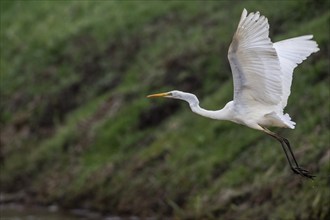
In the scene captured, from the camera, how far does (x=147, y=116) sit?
19.9 m

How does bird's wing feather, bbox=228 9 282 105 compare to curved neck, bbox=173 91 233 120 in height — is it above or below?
above

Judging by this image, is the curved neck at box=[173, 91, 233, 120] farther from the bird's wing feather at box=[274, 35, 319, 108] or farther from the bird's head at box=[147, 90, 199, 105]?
the bird's wing feather at box=[274, 35, 319, 108]

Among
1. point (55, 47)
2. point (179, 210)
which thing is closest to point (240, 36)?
point (179, 210)

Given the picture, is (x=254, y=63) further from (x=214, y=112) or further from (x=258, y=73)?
(x=214, y=112)

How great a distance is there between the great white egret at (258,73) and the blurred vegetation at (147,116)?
2.84 meters

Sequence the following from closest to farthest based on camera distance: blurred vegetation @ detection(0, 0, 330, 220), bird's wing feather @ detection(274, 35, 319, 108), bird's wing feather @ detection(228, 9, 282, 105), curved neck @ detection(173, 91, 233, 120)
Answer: bird's wing feather @ detection(228, 9, 282, 105) → curved neck @ detection(173, 91, 233, 120) → bird's wing feather @ detection(274, 35, 319, 108) → blurred vegetation @ detection(0, 0, 330, 220)

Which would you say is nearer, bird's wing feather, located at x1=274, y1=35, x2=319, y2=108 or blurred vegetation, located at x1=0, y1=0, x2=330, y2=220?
bird's wing feather, located at x1=274, y1=35, x2=319, y2=108

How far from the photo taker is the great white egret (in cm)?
1051


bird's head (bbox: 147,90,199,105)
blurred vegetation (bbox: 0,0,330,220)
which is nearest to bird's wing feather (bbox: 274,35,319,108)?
bird's head (bbox: 147,90,199,105)

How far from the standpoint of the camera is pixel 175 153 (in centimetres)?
1819

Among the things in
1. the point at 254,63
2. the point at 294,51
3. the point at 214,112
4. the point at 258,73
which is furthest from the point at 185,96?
the point at 294,51

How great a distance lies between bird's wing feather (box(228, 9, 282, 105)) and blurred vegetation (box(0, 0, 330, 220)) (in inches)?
134

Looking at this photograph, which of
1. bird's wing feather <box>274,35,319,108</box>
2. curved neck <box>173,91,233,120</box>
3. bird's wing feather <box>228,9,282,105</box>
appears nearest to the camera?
bird's wing feather <box>228,9,282,105</box>

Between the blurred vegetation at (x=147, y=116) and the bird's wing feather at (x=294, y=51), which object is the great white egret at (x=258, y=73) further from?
the blurred vegetation at (x=147, y=116)
